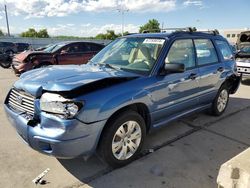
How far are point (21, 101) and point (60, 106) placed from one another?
780 millimetres

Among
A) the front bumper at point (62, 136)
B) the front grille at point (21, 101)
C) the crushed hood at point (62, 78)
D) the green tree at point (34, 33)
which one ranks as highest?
the green tree at point (34, 33)

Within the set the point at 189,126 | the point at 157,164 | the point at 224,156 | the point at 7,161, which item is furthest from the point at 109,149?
the point at 189,126

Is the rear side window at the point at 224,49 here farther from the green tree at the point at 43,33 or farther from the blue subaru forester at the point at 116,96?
the green tree at the point at 43,33

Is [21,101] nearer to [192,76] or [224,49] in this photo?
[192,76]

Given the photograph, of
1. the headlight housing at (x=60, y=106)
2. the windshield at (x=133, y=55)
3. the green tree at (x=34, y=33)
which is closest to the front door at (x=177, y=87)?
the windshield at (x=133, y=55)

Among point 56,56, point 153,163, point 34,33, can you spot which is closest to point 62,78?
point 153,163

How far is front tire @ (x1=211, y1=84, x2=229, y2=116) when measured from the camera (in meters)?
5.39

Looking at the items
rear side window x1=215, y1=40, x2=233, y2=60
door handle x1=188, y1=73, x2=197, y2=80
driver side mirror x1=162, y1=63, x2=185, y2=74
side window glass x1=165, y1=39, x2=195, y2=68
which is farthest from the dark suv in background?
driver side mirror x1=162, y1=63, x2=185, y2=74

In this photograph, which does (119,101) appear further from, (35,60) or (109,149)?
(35,60)

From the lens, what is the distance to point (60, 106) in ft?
9.20

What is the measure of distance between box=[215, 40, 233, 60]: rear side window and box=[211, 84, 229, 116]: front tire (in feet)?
2.07

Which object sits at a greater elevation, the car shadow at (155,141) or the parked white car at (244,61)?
the parked white car at (244,61)

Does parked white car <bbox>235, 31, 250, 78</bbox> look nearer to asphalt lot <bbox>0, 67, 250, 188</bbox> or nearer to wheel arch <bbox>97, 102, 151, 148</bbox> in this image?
asphalt lot <bbox>0, 67, 250, 188</bbox>

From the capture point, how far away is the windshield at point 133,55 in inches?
151
